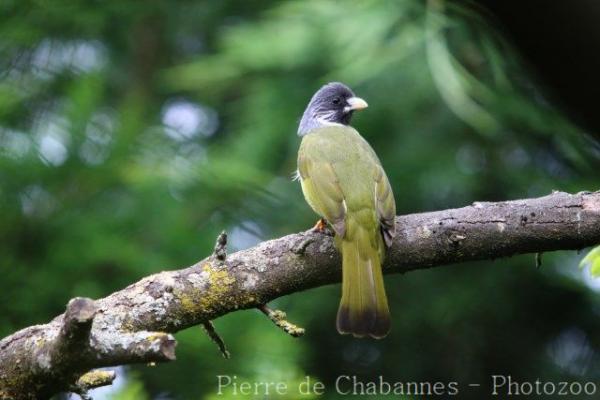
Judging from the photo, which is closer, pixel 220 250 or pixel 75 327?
pixel 75 327

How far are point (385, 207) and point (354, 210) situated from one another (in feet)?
0.53

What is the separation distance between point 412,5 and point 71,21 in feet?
11.3

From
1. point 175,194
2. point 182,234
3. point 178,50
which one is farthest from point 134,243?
point 178,50

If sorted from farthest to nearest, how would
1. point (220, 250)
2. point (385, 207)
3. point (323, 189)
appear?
point (323, 189) → point (385, 207) → point (220, 250)

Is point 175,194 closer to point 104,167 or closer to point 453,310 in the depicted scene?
point 104,167

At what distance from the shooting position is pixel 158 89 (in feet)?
30.9

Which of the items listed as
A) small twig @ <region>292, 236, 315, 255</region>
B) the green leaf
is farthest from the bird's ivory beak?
the green leaf

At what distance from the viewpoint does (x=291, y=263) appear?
343 centimetres

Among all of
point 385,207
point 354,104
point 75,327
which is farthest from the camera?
point 354,104

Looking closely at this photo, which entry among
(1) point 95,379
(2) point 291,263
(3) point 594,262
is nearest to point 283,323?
(2) point 291,263

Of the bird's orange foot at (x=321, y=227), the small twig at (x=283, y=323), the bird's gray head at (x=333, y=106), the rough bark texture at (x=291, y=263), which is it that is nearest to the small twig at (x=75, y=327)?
the rough bark texture at (x=291, y=263)

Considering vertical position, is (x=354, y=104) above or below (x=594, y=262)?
above

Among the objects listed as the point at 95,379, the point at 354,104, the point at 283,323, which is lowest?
the point at 95,379

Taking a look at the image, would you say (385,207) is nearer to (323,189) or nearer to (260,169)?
(323,189)
